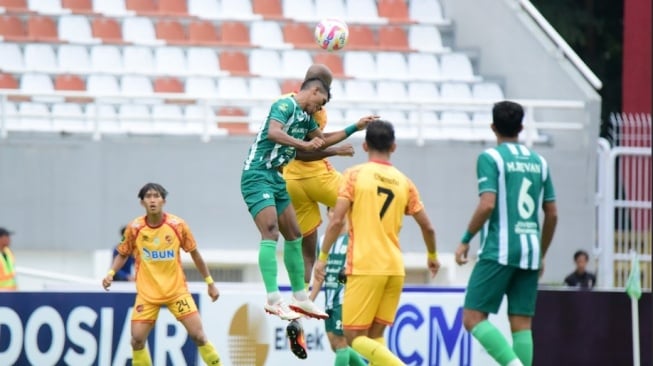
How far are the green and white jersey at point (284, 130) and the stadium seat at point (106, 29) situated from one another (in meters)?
11.1

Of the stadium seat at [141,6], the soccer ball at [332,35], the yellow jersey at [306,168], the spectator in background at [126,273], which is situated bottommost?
the spectator in background at [126,273]

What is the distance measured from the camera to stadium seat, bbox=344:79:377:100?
2192cm

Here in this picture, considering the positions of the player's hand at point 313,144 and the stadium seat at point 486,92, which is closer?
the player's hand at point 313,144

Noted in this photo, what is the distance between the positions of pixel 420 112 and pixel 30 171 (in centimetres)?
541

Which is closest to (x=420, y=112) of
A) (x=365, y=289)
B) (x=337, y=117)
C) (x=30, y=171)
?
(x=337, y=117)

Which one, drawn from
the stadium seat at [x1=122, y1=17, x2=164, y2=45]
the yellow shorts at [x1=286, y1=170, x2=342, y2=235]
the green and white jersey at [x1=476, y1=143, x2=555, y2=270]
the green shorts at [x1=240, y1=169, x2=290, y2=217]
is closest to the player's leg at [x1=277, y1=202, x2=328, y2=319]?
the green shorts at [x1=240, y1=169, x2=290, y2=217]

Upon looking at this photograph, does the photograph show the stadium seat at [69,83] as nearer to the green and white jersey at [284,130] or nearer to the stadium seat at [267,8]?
the stadium seat at [267,8]

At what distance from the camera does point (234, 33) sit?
22.8m

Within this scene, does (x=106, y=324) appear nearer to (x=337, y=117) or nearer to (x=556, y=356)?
(x=556, y=356)

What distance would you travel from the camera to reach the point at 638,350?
15.2 meters

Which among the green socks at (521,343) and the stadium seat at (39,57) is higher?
the stadium seat at (39,57)

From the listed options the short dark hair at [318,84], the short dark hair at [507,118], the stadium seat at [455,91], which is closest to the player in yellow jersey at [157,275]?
the short dark hair at [318,84]

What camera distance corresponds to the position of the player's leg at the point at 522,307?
10938mm

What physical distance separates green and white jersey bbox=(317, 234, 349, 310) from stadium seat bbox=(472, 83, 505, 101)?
9.11 metres
